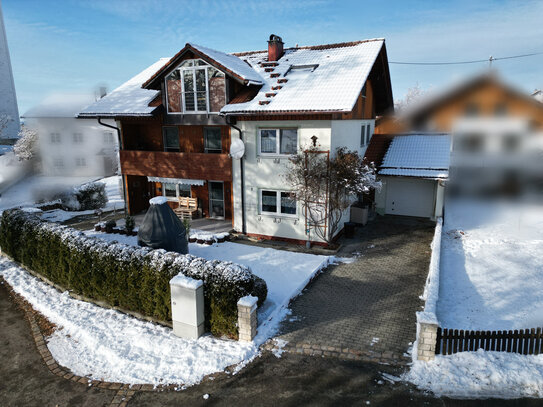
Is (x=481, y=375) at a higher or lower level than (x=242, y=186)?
lower

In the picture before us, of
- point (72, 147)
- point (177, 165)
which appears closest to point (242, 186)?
point (177, 165)

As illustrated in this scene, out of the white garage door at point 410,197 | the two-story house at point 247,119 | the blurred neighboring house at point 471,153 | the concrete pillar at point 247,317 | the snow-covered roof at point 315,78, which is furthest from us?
the white garage door at point 410,197

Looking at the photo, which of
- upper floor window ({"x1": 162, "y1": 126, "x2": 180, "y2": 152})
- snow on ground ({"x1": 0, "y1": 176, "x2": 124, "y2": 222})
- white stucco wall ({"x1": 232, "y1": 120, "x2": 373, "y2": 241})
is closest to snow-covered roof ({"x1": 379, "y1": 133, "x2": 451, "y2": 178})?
white stucco wall ({"x1": 232, "y1": 120, "x2": 373, "y2": 241})

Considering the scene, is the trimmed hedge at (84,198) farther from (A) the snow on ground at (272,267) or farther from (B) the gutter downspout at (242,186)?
(B) the gutter downspout at (242,186)

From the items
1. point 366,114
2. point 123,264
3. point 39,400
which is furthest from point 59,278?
point 366,114

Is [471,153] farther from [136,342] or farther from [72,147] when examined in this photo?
[72,147]

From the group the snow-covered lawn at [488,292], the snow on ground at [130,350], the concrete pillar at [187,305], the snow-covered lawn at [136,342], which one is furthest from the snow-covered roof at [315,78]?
the snow on ground at [130,350]

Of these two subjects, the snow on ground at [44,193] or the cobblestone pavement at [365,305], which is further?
the snow on ground at [44,193]
